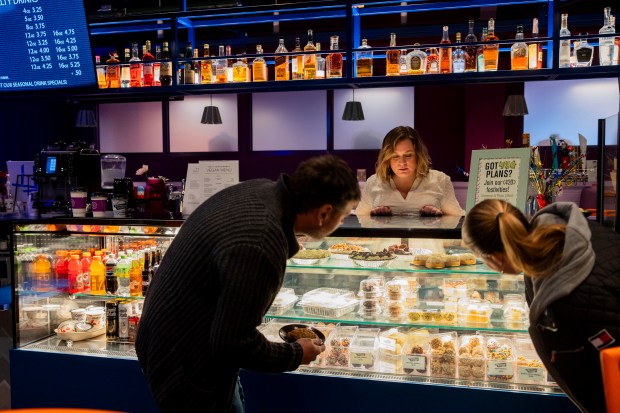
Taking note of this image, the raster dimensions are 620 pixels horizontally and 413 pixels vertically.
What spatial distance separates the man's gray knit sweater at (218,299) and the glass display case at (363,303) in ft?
3.80

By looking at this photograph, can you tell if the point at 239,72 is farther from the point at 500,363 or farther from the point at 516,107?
the point at 516,107

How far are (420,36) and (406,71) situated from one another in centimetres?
546

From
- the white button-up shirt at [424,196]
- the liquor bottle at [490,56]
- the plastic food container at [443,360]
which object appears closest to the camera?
the plastic food container at [443,360]

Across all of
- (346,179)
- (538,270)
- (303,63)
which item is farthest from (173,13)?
(538,270)

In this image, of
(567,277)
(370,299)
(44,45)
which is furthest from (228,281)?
(44,45)

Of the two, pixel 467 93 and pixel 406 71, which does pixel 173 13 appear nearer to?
pixel 406 71

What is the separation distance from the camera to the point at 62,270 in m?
3.75

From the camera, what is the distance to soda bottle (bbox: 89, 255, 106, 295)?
3.67 m

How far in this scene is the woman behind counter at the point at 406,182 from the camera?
4.13 m

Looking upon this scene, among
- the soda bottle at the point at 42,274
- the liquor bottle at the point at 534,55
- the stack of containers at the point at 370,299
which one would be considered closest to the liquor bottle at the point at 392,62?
the liquor bottle at the point at 534,55

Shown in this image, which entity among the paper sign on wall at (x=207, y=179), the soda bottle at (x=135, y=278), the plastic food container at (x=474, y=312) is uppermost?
the paper sign on wall at (x=207, y=179)

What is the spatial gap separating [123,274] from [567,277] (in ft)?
8.99

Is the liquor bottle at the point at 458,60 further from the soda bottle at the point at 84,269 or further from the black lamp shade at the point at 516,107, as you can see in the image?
the black lamp shade at the point at 516,107

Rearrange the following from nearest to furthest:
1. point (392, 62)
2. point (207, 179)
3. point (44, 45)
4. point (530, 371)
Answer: point (530, 371) < point (207, 179) < point (392, 62) < point (44, 45)
